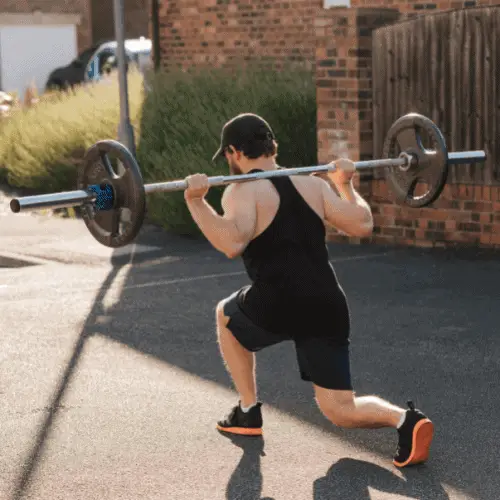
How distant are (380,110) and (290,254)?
725 centimetres

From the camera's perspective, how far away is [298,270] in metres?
5.87

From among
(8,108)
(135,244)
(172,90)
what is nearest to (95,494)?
(135,244)

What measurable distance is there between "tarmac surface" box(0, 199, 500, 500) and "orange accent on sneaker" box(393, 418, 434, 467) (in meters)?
0.05

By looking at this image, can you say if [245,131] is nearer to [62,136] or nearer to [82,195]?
[82,195]

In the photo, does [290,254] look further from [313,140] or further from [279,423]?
[313,140]

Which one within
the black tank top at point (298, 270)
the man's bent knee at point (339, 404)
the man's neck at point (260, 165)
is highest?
the man's neck at point (260, 165)

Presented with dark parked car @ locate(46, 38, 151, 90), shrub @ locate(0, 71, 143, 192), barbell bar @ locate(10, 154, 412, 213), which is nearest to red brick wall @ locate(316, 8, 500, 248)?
shrub @ locate(0, 71, 143, 192)

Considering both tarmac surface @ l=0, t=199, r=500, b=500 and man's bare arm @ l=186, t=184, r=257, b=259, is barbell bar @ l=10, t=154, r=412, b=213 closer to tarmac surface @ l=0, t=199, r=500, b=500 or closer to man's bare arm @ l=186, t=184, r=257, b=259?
man's bare arm @ l=186, t=184, r=257, b=259

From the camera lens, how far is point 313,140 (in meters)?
14.4

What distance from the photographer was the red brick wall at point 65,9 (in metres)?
36.6

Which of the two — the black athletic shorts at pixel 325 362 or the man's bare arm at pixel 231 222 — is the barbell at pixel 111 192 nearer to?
the man's bare arm at pixel 231 222

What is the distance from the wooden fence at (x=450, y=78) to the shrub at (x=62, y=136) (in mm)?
4285

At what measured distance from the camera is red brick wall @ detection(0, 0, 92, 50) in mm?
36562

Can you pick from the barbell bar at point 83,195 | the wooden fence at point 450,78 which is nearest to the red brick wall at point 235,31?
the wooden fence at point 450,78
